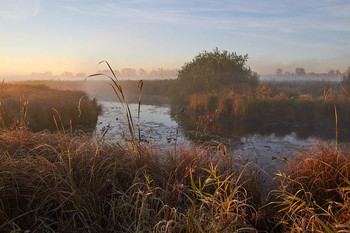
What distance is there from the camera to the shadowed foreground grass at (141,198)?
94.4 inches

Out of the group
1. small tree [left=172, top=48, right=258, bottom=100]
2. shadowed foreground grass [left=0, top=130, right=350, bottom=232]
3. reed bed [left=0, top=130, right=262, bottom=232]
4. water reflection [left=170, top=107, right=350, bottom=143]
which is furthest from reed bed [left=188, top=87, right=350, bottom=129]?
reed bed [left=0, top=130, right=262, bottom=232]

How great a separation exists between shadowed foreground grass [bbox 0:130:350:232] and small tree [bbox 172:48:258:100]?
1686 centimetres

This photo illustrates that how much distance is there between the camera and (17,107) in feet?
32.2

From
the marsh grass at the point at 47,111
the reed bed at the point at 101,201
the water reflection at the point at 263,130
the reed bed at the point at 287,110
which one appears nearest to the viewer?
the reed bed at the point at 101,201

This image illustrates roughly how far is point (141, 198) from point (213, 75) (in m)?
18.9

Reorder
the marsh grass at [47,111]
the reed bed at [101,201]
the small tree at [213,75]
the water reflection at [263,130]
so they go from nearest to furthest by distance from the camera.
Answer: the reed bed at [101,201]
the marsh grass at [47,111]
the water reflection at [263,130]
the small tree at [213,75]

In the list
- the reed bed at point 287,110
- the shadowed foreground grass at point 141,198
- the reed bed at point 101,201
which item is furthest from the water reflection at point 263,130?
the reed bed at point 101,201

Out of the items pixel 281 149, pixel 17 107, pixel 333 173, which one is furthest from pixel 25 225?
pixel 17 107

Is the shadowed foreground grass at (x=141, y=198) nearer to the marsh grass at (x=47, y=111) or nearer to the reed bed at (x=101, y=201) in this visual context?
the reed bed at (x=101, y=201)

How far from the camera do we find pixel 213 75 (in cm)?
2097

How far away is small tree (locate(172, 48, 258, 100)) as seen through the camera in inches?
822

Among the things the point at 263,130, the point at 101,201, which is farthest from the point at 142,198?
the point at 263,130

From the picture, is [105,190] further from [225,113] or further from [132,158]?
[225,113]

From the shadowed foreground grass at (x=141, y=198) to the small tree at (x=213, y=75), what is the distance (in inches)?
664
